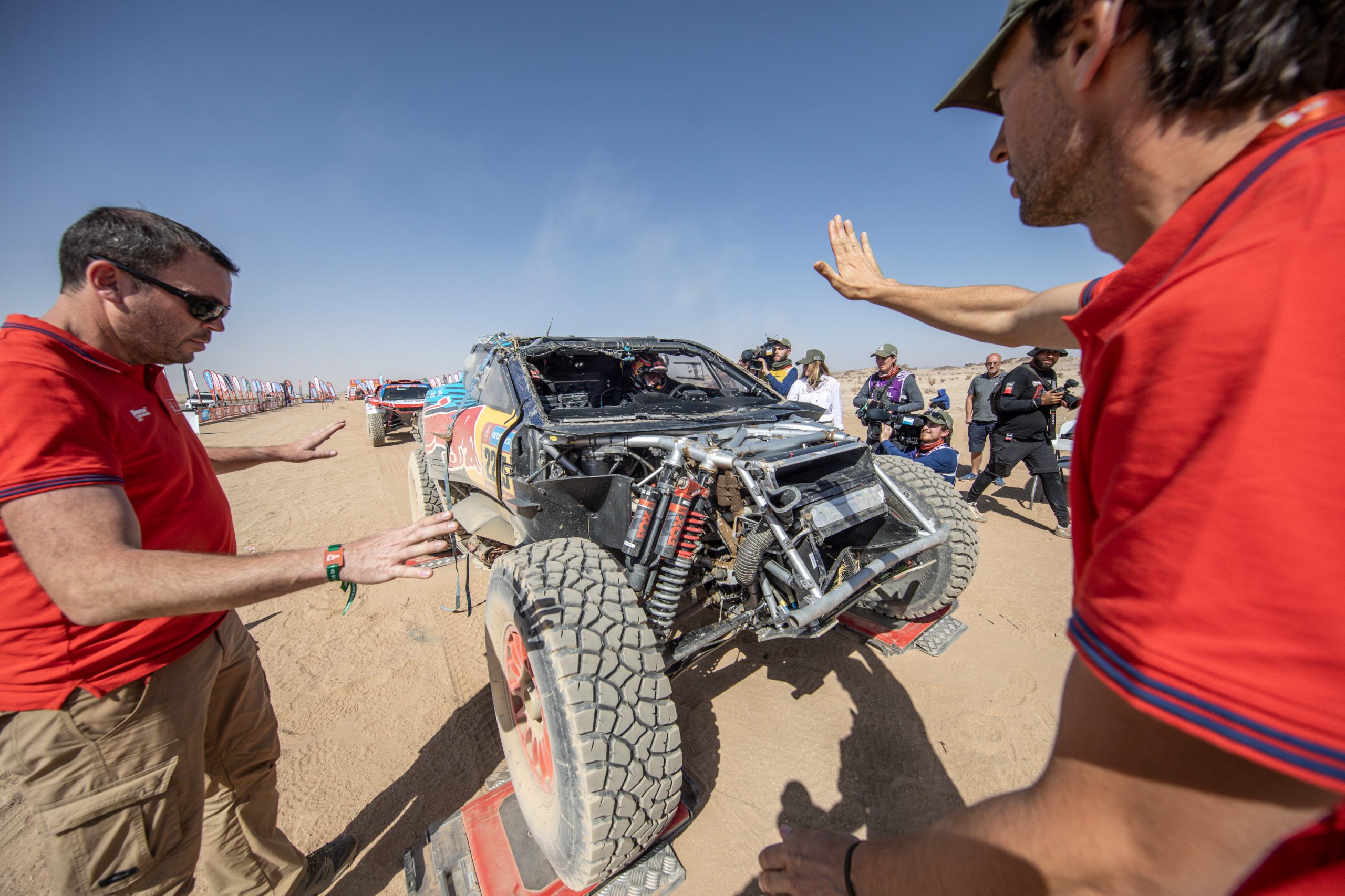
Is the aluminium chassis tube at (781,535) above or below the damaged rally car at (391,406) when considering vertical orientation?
below

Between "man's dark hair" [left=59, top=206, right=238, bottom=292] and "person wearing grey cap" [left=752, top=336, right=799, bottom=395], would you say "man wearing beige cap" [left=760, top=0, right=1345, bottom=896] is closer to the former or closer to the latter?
"man's dark hair" [left=59, top=206, right=238, bottom=292]

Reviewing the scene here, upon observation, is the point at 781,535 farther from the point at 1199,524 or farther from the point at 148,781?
the point at 148,781

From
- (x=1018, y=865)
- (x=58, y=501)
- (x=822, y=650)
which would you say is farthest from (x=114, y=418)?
(x=822, y=650)

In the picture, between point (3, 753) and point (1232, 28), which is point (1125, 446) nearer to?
point (1232, 28)

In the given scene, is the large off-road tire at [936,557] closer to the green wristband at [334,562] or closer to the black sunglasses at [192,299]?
the green wristband at [334,562]

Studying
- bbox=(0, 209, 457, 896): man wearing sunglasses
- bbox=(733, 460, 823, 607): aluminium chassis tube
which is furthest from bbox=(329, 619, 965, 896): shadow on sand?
bbox=(733, 460, 823, 607): aluminium chassis tube

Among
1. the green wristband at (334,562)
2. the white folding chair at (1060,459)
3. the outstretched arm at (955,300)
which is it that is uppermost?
the outstretched arm at (955,300)

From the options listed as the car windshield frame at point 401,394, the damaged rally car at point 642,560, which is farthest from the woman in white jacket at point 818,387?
the car windshield frame at point 401,394

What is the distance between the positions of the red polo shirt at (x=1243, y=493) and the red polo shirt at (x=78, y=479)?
1982mm

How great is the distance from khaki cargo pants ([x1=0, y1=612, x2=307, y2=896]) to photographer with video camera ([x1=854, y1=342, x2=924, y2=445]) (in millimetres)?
6040

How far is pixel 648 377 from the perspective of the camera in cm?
488

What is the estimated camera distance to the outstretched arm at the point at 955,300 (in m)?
1.61

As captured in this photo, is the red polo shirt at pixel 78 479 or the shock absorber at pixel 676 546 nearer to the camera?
the red polo shirt at pixel 78 479

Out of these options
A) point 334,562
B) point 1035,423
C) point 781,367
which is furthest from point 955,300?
point 781,367
